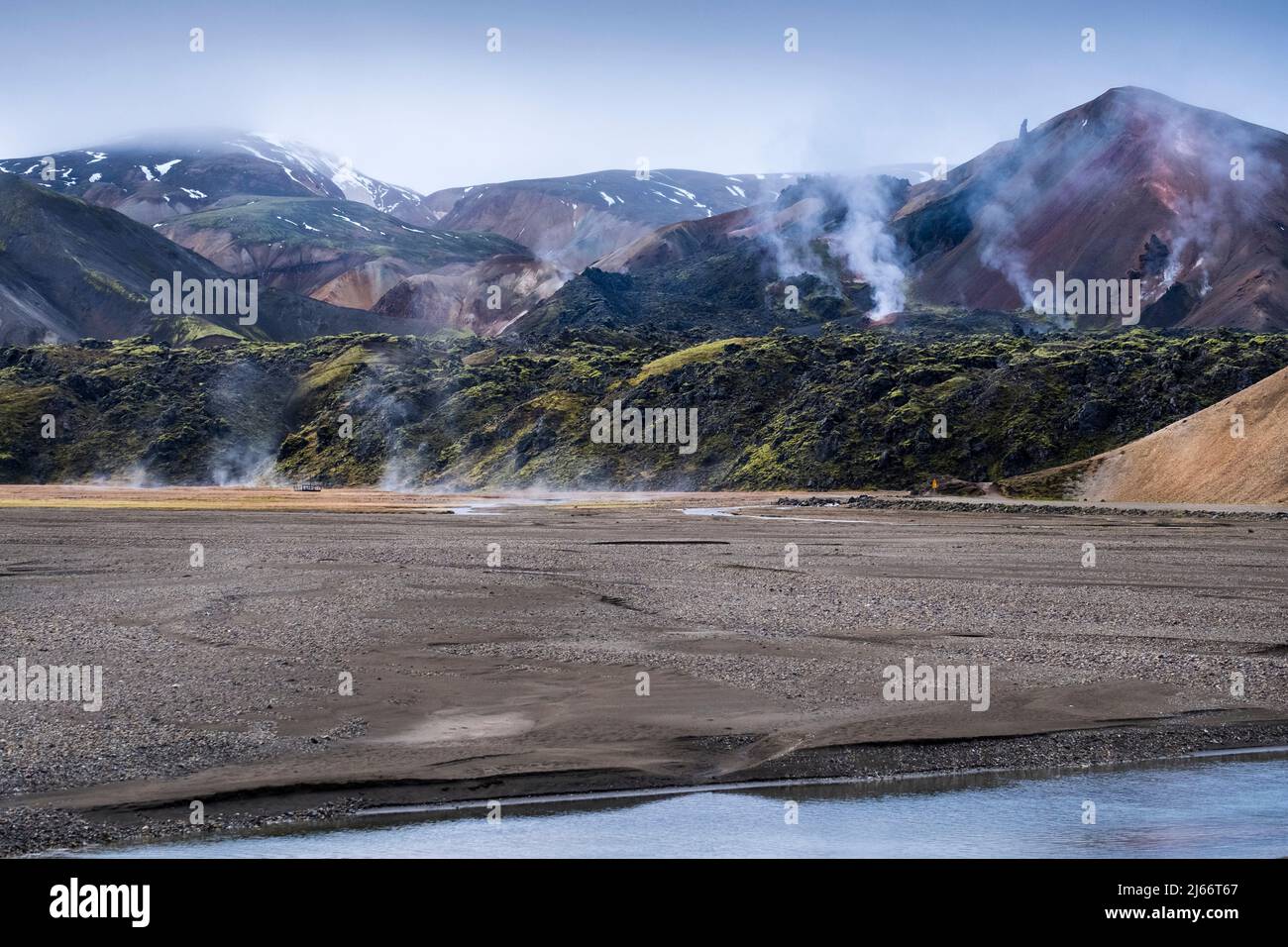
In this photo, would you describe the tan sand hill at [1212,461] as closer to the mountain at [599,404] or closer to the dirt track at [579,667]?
the mountain at [599,404]

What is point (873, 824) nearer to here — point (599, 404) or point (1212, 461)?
point (1212, 461)

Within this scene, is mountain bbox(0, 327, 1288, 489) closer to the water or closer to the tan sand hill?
the tan sand hill

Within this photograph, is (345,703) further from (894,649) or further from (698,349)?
(698,349)

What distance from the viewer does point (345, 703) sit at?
76.2 ft

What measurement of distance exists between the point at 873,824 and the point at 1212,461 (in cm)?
7035

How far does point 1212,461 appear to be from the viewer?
79.4 meters

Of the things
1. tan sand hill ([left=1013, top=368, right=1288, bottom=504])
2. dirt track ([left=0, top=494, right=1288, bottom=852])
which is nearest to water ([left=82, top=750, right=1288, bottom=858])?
dirt track ([left=0, top=494, right=1288, bottom=852])

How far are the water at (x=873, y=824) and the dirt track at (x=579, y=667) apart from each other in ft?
2.88

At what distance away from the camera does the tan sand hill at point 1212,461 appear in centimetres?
7494

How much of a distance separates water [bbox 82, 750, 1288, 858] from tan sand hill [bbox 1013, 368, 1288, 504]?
60.3m
